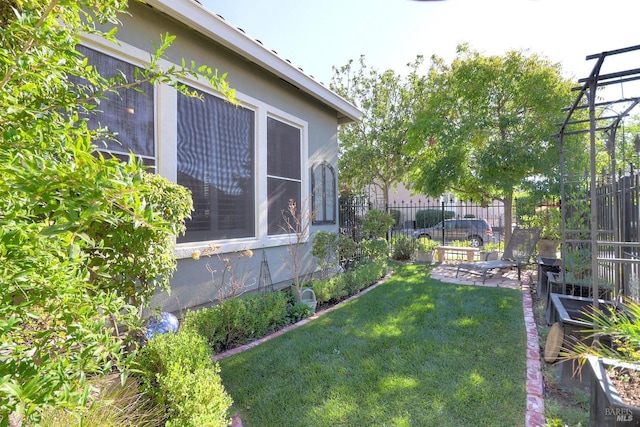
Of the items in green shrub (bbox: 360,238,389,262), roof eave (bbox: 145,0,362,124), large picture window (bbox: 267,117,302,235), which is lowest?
green shrub (bbox: 360,238,389,262)

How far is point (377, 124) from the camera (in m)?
14.9

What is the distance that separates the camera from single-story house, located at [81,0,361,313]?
361 centimetres

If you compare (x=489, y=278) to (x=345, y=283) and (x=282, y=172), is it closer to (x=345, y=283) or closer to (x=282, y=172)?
(x=345, y=283)

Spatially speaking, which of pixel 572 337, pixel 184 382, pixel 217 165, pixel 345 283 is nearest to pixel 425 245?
pixel 345 283

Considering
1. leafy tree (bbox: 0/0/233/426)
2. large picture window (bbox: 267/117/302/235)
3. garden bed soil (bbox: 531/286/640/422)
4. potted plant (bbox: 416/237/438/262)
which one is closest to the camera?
leafy tree (bbox: 0/0/233/426)

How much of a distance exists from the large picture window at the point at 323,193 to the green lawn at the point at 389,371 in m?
2.51

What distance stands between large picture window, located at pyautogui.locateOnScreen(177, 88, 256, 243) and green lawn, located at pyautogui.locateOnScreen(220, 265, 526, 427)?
1801 millimetres

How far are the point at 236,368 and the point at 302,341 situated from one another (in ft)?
2.85

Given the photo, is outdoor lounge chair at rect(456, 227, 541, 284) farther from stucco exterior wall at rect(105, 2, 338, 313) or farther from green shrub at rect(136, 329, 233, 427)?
green shrub at rect(136, 329, 233, 427)

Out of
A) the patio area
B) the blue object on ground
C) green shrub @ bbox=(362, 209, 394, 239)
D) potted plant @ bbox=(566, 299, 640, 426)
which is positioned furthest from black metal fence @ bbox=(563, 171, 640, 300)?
the blue object on ground

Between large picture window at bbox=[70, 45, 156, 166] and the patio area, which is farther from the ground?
large picture window at bbox=[70, 45, 156, 166]

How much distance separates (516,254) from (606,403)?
634 cm

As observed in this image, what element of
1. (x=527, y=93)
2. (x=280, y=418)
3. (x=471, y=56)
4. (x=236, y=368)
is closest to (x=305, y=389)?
(x=280, y=418)

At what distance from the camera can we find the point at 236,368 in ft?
10.3
